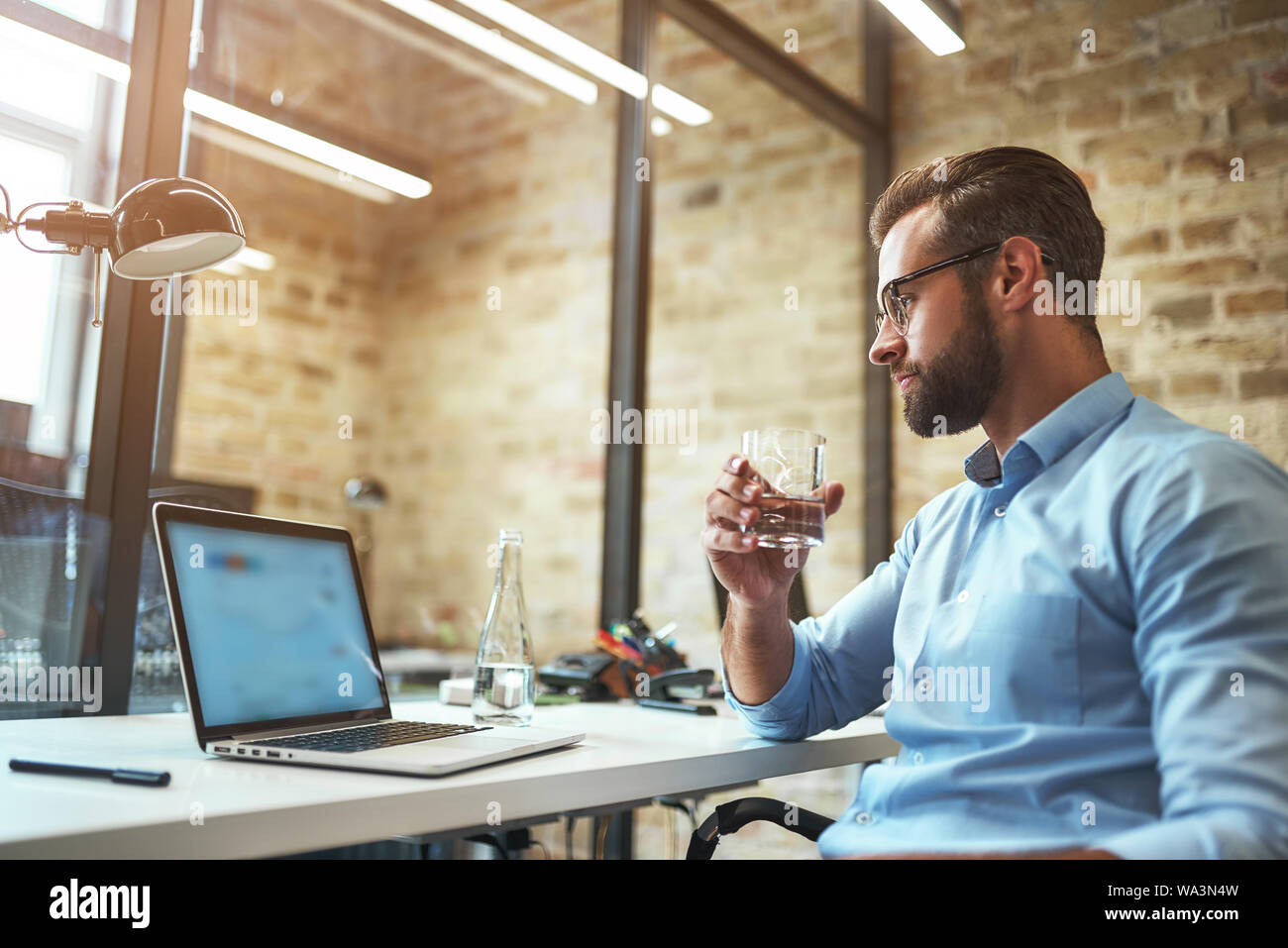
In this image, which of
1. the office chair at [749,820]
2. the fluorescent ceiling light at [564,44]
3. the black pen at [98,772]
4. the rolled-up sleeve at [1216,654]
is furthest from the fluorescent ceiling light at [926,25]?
the black pen at [98,772]

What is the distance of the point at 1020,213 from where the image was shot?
131 centimetres

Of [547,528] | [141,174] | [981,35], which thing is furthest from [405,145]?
[141,174]

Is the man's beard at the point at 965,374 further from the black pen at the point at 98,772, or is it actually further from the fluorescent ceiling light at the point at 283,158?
the fluorescent ceiling light at the point at 283,158

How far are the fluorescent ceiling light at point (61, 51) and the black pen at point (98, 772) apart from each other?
1.22 meters

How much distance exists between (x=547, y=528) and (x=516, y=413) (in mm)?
575

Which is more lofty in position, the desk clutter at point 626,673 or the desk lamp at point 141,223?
the desk lamp at point 141,223

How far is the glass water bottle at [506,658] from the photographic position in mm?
1494

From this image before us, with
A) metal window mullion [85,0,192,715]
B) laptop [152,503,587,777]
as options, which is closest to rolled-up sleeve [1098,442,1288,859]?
laptop [152,503,587,777]

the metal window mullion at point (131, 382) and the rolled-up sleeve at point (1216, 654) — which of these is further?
the metal window mullion at point (131, 382)

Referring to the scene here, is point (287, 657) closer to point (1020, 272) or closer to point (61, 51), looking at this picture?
point (1020, 272)

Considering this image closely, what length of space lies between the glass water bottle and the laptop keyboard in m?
0.16

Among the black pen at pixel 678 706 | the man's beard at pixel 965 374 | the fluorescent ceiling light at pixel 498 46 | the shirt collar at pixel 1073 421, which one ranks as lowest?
the black pen at pixel 678 706

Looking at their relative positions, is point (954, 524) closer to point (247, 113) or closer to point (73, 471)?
point (73, 471)

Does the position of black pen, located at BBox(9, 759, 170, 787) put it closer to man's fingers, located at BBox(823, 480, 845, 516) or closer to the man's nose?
man's fingers, located at BBox(823, 480, 845, 516)
